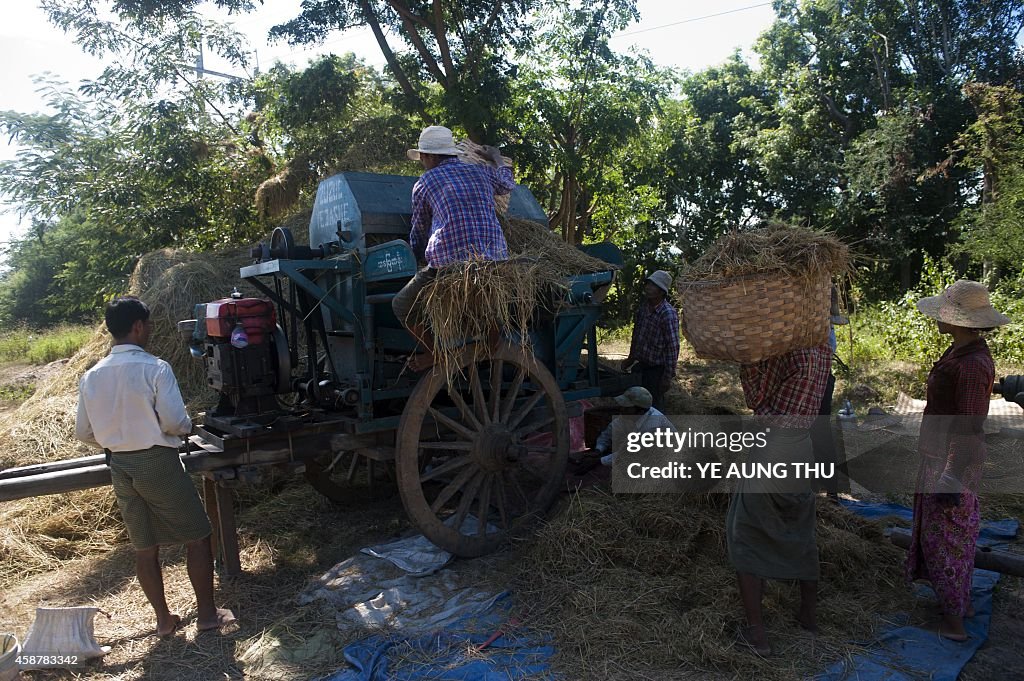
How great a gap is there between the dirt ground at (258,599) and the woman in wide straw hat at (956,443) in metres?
0.33

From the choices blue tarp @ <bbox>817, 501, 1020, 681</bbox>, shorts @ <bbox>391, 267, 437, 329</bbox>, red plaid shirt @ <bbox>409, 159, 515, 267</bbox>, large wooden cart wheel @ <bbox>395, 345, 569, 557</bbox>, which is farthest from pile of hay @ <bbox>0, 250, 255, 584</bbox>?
blue tarp @ <bbox>817, 501, 1020, 681</bbox>

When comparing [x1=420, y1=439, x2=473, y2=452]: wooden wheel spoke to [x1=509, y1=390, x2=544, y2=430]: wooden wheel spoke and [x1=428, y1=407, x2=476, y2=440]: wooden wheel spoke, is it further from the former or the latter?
[x1=509, y1=390, x2=544, y2=430]: wooden wheel spoke

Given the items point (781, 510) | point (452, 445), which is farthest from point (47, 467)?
point (781, 510)

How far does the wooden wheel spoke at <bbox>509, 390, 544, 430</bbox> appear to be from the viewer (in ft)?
14.4

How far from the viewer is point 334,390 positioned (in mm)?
4387

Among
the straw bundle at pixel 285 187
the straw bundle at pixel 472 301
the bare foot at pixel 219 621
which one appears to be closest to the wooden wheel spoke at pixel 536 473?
the straw bundle at pixel 472 301

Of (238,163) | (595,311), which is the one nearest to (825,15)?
(238,163)

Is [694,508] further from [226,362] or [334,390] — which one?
[226,362]

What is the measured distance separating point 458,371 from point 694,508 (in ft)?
5.22

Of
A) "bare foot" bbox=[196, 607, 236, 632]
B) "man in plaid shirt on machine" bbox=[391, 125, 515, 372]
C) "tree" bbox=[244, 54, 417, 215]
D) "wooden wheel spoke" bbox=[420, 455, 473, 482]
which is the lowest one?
"bare foot" bbox=[196, 607, 236, 632]

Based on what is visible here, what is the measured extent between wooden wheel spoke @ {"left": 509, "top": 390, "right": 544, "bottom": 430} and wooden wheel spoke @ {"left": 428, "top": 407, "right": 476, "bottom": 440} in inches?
10.8

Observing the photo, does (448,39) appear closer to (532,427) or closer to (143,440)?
(532,427)

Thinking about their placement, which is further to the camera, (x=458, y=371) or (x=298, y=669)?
(x=458, y=371)

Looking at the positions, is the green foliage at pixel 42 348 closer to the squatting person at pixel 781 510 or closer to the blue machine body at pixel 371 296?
the blue machine body at pixel 371 296
